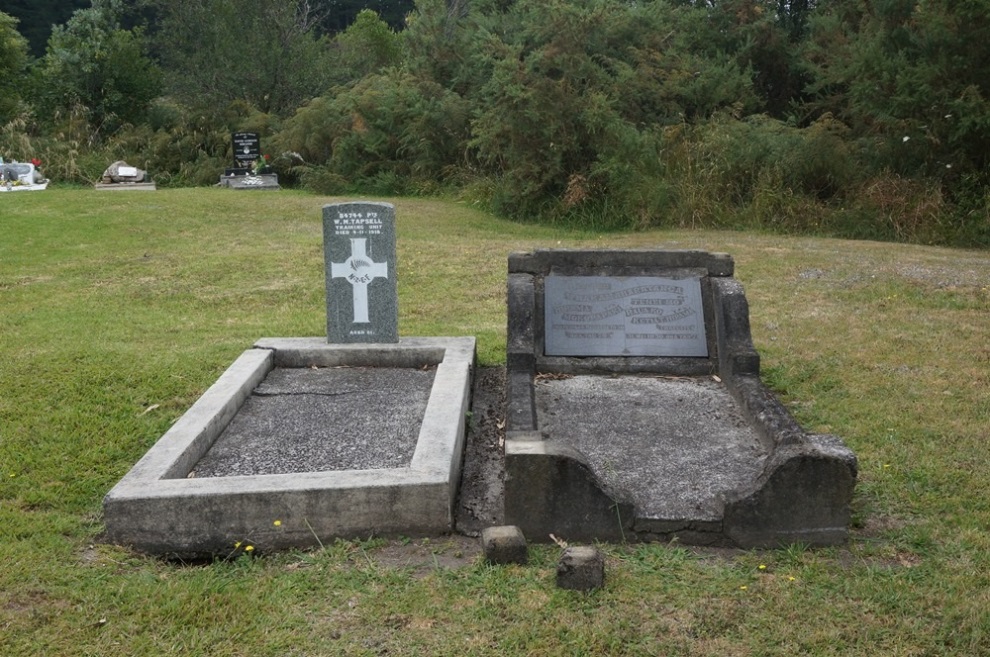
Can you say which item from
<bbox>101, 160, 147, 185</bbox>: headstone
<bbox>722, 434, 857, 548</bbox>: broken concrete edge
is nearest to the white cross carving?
<bbox>722, 434, 857, 548</bbox>: broken concrete edge

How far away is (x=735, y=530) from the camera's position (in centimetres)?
375

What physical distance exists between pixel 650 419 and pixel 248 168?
56.9ft

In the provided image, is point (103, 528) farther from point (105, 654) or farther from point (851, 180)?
point (851, 180)

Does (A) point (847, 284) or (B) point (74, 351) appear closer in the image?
(B) point (74, 351)

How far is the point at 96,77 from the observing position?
23594mm

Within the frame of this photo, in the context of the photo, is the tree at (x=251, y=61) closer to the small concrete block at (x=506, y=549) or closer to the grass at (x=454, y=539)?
the grass at (x=454, y=539)

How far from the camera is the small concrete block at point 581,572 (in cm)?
333

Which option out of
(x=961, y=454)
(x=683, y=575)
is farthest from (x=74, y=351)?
(x=961, y=454)

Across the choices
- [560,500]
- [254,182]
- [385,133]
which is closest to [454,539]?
[560,500]

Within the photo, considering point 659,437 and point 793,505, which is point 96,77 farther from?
point 793,505

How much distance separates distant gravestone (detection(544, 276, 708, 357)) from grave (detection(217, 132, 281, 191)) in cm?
1437

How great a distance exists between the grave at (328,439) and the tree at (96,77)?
19.8 metres

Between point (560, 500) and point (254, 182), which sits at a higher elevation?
point (254, 182)

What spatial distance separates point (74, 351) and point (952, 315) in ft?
21.9
